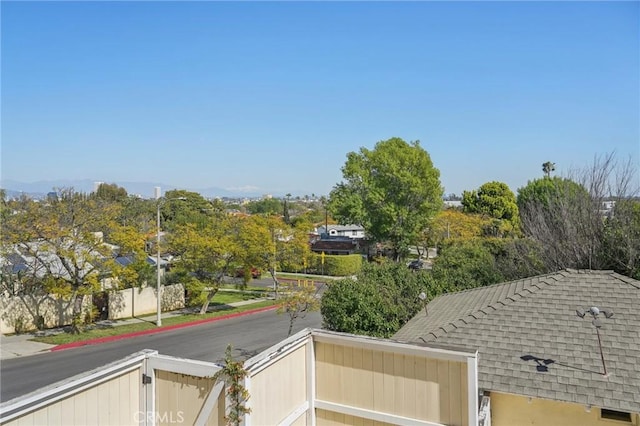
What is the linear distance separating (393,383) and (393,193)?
42.3 m

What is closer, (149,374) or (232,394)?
(232,394)

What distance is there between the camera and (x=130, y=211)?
211ft

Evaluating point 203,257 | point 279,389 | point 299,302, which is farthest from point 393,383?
point 203,257

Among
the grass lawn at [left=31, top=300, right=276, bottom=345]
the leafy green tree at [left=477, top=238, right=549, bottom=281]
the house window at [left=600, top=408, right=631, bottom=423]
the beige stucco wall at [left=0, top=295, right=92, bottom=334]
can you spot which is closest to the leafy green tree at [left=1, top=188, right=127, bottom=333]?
the grass lawn at [left=31, top=300, right=276, bottom=345]

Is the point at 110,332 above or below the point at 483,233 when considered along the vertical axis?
below

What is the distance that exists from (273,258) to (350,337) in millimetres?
27172

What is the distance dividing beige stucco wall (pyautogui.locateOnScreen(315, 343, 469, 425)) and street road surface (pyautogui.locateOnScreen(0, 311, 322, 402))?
12324 millimetres

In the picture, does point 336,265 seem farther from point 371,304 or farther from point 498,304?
point 498,304

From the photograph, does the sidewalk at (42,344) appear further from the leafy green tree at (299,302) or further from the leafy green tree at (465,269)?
the leafy green tree at (465,269)

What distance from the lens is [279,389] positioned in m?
5.75

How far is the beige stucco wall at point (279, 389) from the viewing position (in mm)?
5316

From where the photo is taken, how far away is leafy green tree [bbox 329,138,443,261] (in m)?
46.7

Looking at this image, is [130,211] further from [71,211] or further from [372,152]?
[71,211]

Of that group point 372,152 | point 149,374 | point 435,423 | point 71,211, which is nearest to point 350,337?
point 435,423
